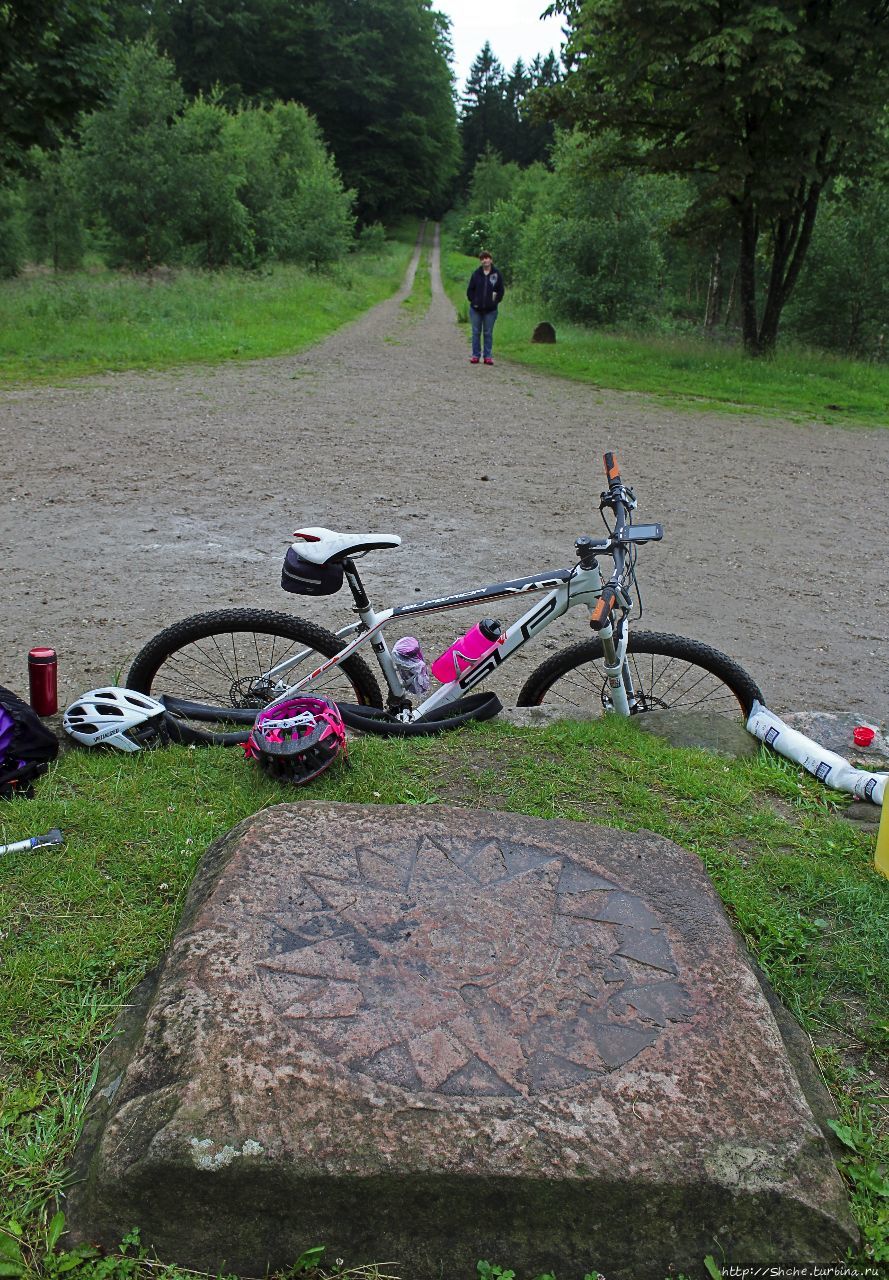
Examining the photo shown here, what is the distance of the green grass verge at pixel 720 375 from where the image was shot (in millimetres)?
15508

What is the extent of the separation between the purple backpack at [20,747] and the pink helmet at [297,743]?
2.56ft

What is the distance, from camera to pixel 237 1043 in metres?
2.04

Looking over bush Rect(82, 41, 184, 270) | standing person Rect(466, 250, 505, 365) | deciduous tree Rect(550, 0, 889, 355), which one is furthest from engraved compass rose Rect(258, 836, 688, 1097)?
bush Rect(82, 41, 184, 270)

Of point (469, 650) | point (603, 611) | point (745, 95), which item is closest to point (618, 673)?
point (603, 611)

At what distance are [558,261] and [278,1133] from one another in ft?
98.2

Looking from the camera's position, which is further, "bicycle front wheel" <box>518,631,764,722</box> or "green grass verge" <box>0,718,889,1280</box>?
"bicycle front wheel" <box>518,631,764,722</box>

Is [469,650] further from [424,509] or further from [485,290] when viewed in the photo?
[485,290]

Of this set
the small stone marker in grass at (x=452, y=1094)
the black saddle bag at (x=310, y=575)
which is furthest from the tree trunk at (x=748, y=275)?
the small stone marker in grass at (x=452, y=1094)

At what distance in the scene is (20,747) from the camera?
3463 mm

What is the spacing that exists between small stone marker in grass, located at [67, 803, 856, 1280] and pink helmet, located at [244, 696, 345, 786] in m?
0.92

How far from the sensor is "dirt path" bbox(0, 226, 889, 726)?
5992mm

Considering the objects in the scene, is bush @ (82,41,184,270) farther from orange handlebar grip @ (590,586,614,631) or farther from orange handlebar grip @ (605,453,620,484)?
orange handlebar grip @ (590,586,614,631)

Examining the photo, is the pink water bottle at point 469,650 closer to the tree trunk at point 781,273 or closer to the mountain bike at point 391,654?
the mountain bike at point 391,654

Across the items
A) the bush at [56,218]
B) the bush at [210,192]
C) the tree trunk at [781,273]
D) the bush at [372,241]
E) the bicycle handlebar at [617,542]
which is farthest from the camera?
the bush at [372,241]
